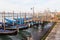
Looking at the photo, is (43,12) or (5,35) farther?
(43,12)

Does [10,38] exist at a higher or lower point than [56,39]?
lower

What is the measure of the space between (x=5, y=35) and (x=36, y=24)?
17.8 meters

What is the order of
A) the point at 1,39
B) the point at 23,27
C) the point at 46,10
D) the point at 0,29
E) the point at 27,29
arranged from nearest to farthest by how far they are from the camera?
the point at 1,39, the point at 0,29, the point at 23,27, the point at 27,29, the point at 46,10

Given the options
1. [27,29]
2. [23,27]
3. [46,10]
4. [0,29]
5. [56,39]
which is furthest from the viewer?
[46,10]

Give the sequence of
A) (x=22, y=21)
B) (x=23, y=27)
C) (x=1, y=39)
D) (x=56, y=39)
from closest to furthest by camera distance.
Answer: (x=56, y=39) < (x=1, y=39) < (x=23, y=27) < (x=22, y=21)

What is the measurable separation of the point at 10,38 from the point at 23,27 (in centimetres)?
665

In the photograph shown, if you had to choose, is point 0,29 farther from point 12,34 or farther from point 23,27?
point 23,27

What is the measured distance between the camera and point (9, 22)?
3244cm

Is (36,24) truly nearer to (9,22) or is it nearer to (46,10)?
(9,22)

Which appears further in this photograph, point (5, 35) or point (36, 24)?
point (36, 24)

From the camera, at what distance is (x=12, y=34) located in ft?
82.0

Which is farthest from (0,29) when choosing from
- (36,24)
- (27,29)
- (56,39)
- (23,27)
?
(36,24)

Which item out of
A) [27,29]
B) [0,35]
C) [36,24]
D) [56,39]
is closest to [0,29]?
[0,35]

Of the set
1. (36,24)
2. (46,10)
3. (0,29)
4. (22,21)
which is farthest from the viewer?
(46,10)
